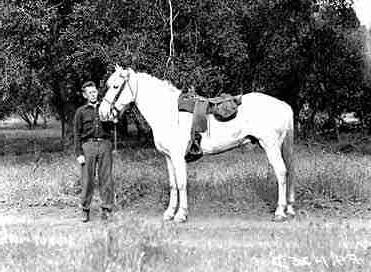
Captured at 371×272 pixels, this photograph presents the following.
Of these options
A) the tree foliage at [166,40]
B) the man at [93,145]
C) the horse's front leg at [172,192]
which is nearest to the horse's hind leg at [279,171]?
the horse's front leg at [172,192]

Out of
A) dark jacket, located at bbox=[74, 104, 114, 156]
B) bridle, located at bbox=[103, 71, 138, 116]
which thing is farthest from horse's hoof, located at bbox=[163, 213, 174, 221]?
bridle, located at bbox=[103, 71, 138, 116]

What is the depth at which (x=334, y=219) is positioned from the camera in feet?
29.4

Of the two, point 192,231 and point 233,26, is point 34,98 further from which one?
point 192,231

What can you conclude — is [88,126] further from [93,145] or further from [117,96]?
[117,96]

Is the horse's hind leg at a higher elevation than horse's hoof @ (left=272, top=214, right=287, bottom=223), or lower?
higher

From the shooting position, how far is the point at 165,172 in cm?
1208

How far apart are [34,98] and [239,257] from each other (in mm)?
15025

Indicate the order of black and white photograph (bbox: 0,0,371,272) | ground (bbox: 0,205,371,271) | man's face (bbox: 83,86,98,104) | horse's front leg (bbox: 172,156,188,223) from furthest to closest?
man's face (bbox: 83,86,98,104), horse's front leg (bbox: 172,156,188,223), black and white photograph (bbox: 0,0,371,272), ground (bbox: 0,205,371,271)

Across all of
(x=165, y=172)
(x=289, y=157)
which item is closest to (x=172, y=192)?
(x=289, y=157)

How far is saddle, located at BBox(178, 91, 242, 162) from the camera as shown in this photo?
8.55m

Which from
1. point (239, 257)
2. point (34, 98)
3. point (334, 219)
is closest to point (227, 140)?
point (334, 219)

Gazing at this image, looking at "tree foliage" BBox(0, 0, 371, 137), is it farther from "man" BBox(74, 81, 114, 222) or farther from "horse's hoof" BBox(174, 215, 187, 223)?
"horse's hoof" BBox(174, 215, 187, 223)

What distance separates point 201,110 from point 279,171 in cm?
150

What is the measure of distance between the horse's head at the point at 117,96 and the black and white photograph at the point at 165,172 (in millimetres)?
16
